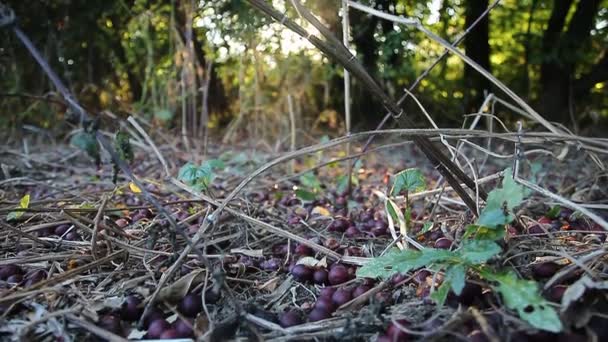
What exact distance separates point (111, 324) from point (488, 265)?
642 millimetres

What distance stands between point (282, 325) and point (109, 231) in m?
0.56

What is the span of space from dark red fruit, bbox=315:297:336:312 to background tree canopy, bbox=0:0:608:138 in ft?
6.09

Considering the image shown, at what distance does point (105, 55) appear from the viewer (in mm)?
3820

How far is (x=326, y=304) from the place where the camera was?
859mm

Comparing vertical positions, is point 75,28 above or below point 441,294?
above

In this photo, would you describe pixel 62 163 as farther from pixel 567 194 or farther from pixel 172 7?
pixel 567 194

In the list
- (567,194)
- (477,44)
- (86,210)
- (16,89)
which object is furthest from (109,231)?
(477,44)

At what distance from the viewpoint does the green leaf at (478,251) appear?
751 millimetres

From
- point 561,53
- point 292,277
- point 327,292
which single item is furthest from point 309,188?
point 561,53

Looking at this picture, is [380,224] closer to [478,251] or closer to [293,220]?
[293,220]

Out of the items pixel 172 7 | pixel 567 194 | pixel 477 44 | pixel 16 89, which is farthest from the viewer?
pixel 477 44

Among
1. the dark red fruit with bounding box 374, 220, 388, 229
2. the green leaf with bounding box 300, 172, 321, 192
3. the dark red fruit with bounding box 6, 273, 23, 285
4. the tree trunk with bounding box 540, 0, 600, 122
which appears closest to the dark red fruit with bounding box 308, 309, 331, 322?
the dark red fruit with bounding box 374, 220, 388, 229

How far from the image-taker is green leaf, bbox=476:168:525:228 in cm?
78

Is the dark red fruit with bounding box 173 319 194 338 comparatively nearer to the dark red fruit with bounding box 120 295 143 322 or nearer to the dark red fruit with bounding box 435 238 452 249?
the dark red fruit with bounding box 120 295 143 322
